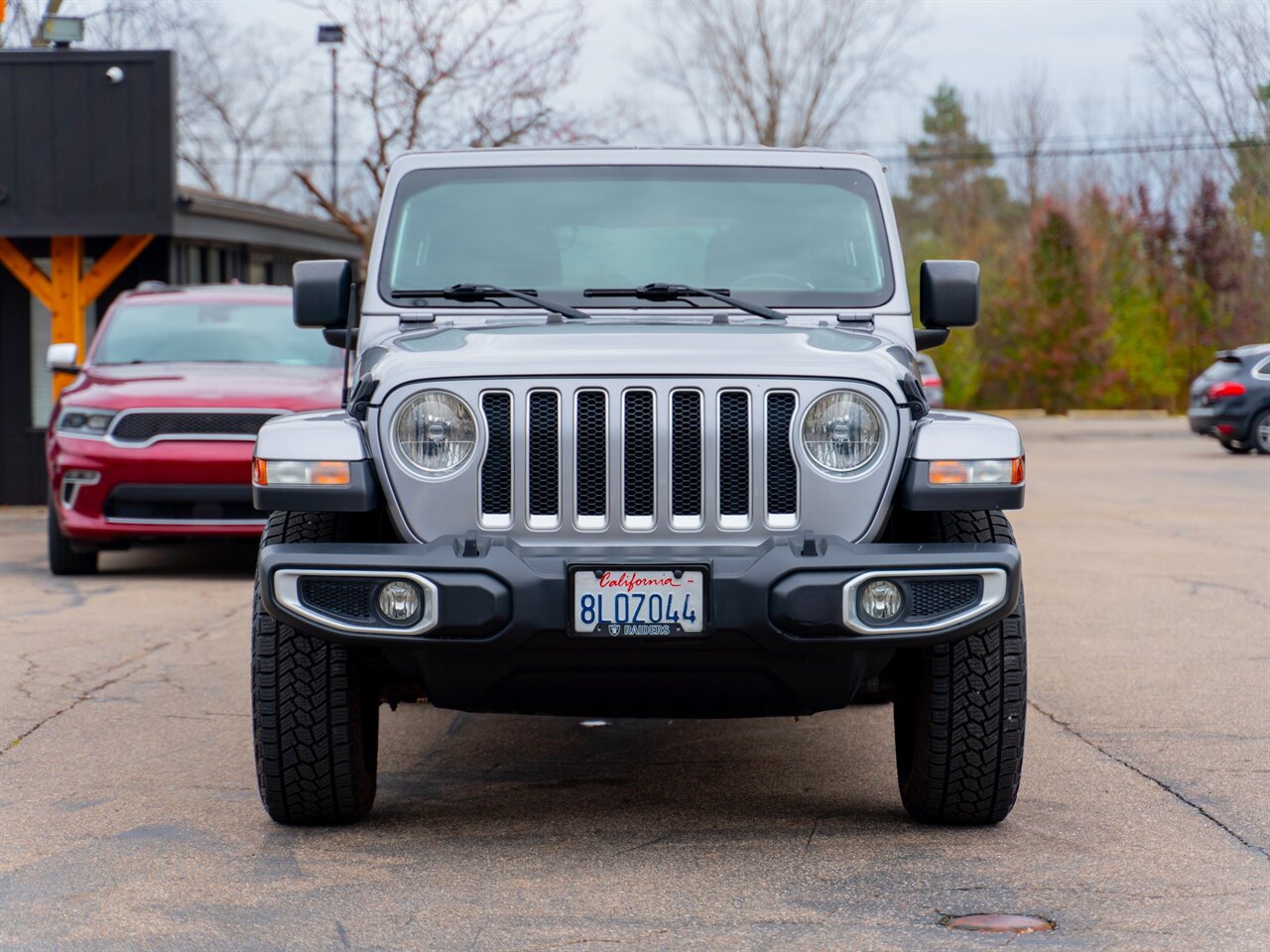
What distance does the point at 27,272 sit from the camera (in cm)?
1639

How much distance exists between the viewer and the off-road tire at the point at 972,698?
4531 mm

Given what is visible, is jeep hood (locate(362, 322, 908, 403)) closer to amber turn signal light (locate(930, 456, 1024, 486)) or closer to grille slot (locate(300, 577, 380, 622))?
amber turn signal light (locate(930, 456, 1024, 486))

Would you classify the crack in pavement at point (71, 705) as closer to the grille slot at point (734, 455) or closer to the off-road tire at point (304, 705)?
the off-road tire at point (304, 705)

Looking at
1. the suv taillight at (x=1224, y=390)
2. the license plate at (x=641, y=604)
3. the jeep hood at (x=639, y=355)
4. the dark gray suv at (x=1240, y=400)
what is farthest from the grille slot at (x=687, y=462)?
the suv taillight at (x=1224, y=390)

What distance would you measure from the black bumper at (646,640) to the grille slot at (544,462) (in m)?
0.13

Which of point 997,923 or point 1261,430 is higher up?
point 997,923

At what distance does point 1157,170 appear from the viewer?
46.0 metres

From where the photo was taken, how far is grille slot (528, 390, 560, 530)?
14.3ft

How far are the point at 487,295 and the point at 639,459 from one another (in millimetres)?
1290

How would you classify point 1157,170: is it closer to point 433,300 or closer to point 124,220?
point 124,220

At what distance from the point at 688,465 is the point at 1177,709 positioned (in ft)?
10.0

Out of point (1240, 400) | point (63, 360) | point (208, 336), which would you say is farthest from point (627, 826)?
point (1240, 400)

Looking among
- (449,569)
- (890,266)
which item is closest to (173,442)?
(890,266)

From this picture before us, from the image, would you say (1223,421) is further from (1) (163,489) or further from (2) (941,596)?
(2) (941,596)
